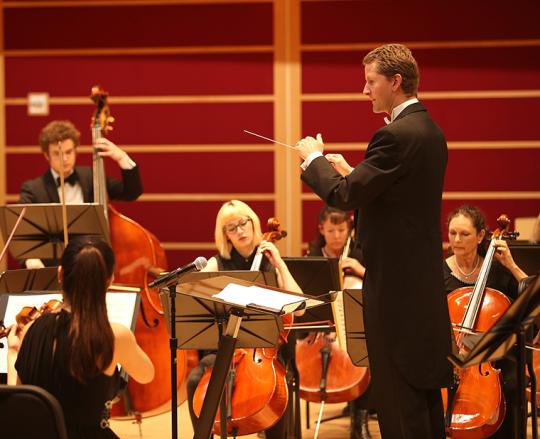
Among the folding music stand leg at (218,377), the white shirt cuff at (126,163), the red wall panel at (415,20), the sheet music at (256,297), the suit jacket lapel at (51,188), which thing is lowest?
the folding music stand leg at (218,377)

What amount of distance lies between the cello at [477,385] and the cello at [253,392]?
2.17 feet

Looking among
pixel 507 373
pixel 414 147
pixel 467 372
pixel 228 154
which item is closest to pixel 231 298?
pixel 414 147

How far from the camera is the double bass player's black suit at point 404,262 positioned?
2.39 meters

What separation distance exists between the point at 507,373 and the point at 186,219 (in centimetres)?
300

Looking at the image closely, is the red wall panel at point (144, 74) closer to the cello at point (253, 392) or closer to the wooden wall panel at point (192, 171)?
the wooden wall panel at point (192, 171)

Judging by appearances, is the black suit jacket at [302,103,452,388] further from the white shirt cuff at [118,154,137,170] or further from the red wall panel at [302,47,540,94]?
the red wall panel at [302,47,540,94]

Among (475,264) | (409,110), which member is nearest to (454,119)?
(475,264)

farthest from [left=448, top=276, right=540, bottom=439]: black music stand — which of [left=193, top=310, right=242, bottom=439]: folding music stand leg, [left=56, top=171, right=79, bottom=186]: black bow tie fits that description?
[left=56, top=171, right=79, bottom=186]: black bow tie

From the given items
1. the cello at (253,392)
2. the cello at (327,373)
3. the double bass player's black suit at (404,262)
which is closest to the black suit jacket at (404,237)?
the double bass player's black suit at (404,262)

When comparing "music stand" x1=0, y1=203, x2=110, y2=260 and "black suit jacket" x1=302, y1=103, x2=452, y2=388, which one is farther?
"music stand" x1=0, y1=203, x2=110, y2=260

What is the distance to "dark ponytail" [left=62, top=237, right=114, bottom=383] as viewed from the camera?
2215 millimetres

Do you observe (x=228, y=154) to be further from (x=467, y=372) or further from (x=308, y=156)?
(x=308, y=156)

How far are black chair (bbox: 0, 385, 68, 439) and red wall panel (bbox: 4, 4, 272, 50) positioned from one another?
4.38 meters

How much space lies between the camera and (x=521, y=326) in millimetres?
2195
